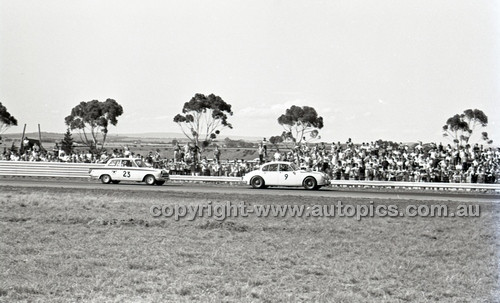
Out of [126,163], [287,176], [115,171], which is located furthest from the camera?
[126,163]

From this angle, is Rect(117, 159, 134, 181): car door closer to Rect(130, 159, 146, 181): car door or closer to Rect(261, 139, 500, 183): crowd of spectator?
Rect(130, 159, 146, 181): car door

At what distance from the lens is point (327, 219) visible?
16656mm

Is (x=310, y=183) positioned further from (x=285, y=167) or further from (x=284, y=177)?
(x=285, y=167)

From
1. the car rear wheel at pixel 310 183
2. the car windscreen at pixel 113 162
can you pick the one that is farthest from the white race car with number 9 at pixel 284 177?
the car windscreen at pixel 113 162

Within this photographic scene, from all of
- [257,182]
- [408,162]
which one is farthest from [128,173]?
[408,162]

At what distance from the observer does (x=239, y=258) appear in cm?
1103

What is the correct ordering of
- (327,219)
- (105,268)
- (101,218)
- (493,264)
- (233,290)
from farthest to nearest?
(327,219)
(101,218)
(493,264)
(105,268)
(233,290)

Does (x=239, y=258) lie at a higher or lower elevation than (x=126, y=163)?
lower

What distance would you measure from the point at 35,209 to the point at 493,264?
11802 millimetres

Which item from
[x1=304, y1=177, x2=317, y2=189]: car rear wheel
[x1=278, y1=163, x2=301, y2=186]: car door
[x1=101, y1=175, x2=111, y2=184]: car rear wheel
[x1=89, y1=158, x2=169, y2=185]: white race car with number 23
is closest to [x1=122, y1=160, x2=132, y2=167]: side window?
[x1=89, y1=158, x2=169, y2=185]: white race car with number 23

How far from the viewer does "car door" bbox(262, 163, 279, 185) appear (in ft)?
93.8

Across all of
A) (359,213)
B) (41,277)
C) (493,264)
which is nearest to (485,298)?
(493,264)

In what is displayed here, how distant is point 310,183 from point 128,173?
8.91m

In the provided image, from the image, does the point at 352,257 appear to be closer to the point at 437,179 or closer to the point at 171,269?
the point at 171,269
